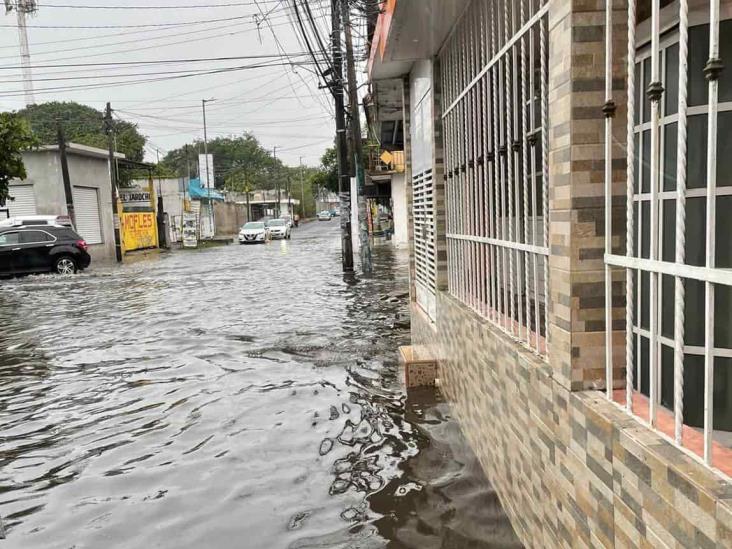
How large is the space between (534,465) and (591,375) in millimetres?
651

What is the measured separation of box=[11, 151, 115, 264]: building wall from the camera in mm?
23984

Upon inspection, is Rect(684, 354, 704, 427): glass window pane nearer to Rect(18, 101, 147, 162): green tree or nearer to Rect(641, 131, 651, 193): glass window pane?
Rect(641, 131, 651, 193): glass window pane

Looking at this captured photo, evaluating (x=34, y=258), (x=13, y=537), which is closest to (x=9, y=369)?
(x=13, y=537)

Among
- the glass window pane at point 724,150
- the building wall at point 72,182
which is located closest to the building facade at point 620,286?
the glass window pane at point 724,150

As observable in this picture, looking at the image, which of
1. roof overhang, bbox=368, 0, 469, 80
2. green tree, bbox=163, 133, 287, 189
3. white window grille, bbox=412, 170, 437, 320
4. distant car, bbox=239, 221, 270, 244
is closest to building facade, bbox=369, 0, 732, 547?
roof overhang, bbox=368, 0, 469, 80

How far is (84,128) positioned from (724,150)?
216ft

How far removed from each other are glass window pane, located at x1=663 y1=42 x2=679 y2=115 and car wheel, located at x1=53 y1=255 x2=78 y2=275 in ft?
63.5

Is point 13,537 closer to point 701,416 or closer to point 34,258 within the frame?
point 701,416

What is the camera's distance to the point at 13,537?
3.54 metres

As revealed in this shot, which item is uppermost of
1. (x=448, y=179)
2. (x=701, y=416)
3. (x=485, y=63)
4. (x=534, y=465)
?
(x=485, y=63)

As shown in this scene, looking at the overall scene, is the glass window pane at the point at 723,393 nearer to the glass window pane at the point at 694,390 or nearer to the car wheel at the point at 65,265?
the glass window pane at the point at 694,390

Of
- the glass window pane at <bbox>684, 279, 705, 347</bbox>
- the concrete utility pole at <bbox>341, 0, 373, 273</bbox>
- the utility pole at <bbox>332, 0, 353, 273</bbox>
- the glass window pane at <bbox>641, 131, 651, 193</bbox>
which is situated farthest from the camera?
the concrete utility pole at <bbox>341, 0, 373, 273</bbox>

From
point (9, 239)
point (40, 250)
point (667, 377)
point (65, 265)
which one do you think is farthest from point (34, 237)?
point (667, 377)

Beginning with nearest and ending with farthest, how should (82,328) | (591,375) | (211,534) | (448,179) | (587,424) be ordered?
1. (587,424)
2. (591,375)
3. (211,534)
4. (448,179)
5. (82,328)
